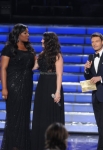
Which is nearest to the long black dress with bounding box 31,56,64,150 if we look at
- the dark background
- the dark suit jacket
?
the dark suit jacket

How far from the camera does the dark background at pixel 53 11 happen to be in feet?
33.3

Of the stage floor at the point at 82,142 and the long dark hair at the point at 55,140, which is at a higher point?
the long dark hair at the point at 55,140

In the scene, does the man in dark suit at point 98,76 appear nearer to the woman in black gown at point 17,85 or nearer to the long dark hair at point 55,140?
the woman in black gown at point 17,85

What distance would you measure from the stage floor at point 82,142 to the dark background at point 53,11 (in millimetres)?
3795

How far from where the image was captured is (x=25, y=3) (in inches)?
430

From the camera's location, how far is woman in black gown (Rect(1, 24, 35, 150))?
4777 mm

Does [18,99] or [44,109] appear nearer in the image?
[18,99]

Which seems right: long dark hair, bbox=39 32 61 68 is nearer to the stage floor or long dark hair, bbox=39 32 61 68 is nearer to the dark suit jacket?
the dark suit jacket

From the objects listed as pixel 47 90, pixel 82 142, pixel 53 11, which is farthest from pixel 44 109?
pixel 53 11

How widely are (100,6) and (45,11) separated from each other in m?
1.33

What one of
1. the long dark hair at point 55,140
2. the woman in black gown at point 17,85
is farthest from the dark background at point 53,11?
the long dark hair at point 55,140

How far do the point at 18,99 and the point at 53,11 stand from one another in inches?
230

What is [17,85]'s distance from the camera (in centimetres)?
483

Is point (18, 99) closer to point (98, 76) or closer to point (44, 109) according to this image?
point (44, 109)
